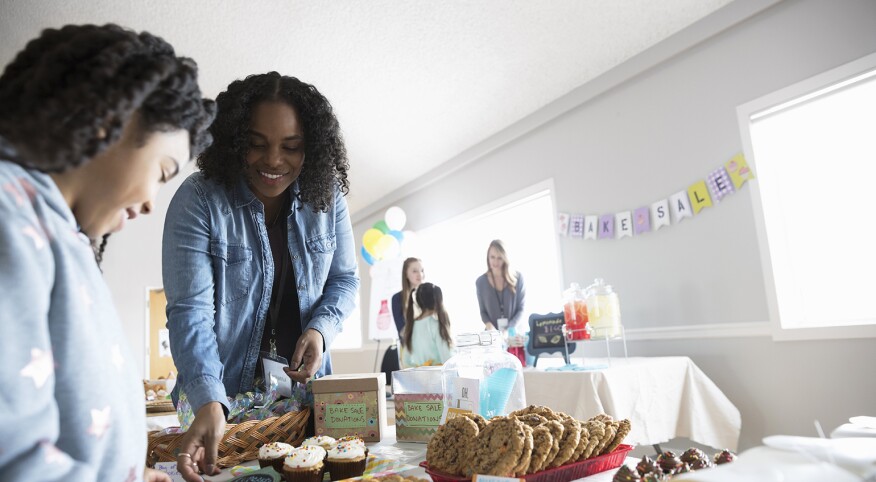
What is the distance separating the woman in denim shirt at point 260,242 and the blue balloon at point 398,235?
4.71 meters

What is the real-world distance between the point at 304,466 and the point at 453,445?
0.78 feet

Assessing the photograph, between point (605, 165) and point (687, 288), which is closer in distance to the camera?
point (687, 288)

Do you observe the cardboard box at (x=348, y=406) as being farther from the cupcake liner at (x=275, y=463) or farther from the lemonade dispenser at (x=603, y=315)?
the lemonade dispenser at (x=603, y=315)

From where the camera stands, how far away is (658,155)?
3.52 m

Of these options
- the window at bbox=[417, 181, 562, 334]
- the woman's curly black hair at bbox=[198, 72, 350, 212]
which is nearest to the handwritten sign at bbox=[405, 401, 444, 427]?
the woman's curly black hair at bbox=[198, 72, 350, 212]

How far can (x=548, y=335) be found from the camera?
3.01 metres

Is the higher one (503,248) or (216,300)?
(503,248)

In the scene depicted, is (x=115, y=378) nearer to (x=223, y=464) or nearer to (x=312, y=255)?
(x=223, y=464)

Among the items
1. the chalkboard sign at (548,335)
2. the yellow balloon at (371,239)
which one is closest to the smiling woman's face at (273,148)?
the chalkboard sign at (548,335)

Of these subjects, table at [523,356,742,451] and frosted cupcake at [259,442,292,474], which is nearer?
frosted cupcake at [259,442,292,474]

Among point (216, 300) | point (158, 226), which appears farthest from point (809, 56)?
point (158, 226)

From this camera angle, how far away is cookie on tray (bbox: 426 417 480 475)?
0.78m

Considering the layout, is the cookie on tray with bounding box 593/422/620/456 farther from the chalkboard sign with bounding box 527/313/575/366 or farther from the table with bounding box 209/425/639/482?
the chalkboard sign with bounding box 527/313/575/366

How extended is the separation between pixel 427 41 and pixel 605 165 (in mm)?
1526
